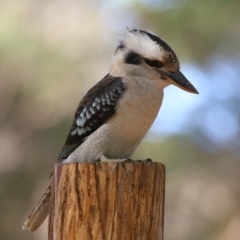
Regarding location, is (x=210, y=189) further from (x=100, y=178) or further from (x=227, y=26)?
(x=100, y=178)

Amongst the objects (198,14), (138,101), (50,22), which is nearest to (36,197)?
(50,22)

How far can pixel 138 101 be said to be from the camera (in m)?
3.33

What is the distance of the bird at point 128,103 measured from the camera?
10.9 feet

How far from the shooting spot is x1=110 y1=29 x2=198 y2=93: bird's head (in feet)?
11.0

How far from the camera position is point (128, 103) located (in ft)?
10.9

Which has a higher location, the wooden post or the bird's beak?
the bird's beak

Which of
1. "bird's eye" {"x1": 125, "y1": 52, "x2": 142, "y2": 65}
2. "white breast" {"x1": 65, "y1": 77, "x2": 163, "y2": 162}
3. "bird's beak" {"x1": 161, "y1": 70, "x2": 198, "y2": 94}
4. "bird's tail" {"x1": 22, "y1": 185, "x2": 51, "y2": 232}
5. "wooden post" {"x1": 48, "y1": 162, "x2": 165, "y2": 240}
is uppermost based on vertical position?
"bird's eye" {"x1": 125, "y1": 52, "x2": 142, "y2": 65}

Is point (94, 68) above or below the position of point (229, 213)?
above

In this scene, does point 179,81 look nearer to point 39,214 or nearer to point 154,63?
point 154,63

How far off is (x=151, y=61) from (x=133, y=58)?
0.13 m

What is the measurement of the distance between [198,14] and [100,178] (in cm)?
573

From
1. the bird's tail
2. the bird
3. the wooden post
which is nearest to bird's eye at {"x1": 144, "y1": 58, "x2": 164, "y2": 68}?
the bird

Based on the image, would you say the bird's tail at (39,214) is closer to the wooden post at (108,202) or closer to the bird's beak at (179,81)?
the wooden post at (108,202)

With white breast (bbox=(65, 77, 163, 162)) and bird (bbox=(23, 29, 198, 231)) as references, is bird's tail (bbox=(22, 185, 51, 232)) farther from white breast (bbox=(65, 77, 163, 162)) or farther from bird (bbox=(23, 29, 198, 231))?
white breast (bbox=(65, 77, 163, 162))
